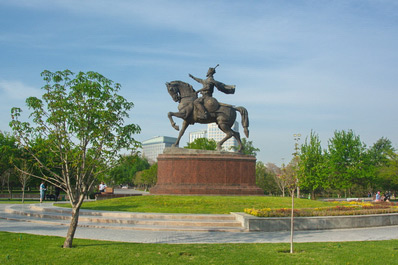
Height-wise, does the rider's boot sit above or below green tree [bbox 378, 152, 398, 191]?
above

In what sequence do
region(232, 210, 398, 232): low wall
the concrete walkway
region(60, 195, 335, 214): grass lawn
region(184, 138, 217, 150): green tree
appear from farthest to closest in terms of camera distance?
region(184, 138, 217, 150): green tree
region(60, 195, 335, 214): grass lawn
region(232, 210, 398, 232): low wall
the concrete walkway

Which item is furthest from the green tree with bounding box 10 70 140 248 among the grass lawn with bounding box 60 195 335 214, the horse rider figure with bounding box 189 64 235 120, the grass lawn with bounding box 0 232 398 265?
the horse rider figure with bounding box 189 64 235 120

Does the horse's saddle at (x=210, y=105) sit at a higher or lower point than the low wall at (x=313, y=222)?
higher

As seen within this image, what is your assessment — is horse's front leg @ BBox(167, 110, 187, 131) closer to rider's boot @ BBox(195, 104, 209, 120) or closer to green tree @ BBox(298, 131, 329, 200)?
rider's boot @ BBox(195, 104, 209, 120)

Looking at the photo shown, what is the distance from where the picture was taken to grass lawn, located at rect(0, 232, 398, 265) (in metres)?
7.86

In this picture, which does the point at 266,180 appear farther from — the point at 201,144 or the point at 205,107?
the point at 205,107

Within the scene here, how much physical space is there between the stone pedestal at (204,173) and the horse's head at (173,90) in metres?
3.75

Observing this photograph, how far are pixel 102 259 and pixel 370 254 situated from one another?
650 centimetres

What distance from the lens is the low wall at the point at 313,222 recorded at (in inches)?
518

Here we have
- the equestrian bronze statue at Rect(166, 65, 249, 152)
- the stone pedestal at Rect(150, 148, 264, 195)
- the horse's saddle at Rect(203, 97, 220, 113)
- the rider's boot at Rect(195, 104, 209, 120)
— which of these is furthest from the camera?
the horse's saddle at Rect(203, 97, 220, 113)

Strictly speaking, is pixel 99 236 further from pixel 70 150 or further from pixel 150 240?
pixel 70 150

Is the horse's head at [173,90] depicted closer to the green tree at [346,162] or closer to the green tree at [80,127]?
the green tree at [80,127]

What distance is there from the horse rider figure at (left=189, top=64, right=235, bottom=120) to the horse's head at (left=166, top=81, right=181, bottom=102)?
49.0 inches

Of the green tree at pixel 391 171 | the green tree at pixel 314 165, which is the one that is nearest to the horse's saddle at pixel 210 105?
the green tree at pixel 314 165
